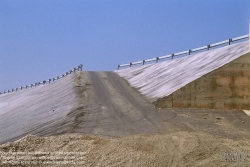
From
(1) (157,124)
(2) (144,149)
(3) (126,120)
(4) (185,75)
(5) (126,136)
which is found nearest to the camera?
(2) (144,149)

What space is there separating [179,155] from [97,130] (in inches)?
185

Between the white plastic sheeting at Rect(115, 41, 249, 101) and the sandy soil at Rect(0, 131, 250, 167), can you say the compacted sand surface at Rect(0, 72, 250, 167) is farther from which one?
the white plastic sheeting at Rect(115, 41, 249, 101)

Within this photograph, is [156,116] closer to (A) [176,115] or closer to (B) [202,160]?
(A) [176,115]

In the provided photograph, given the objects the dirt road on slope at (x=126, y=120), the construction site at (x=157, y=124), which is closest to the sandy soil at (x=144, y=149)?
the construction site at (x=157, y=124)

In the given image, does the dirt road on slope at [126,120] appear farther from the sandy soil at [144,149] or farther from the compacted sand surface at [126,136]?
the sandy soil at [144,149]

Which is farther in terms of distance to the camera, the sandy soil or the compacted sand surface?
the compacted sand surface

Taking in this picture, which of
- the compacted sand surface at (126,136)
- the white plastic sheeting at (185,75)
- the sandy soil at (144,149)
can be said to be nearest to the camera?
the sandy soil at (144,149)

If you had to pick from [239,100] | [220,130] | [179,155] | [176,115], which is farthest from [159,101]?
[179,155]

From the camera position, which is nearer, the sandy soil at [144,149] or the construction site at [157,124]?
the sandy soil at [144,149]

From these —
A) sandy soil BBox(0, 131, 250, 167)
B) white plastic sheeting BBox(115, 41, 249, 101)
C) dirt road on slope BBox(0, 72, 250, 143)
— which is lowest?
sandy soil BBox(0, 131, 250, 167)

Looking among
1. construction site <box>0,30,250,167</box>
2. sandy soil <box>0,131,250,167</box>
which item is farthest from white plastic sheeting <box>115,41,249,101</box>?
sandy soil <box>0,131,250,167</box>

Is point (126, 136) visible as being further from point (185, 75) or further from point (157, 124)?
point (185, 75)

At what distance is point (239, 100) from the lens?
63.9 feet

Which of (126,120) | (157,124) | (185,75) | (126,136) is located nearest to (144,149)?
(126,136)
